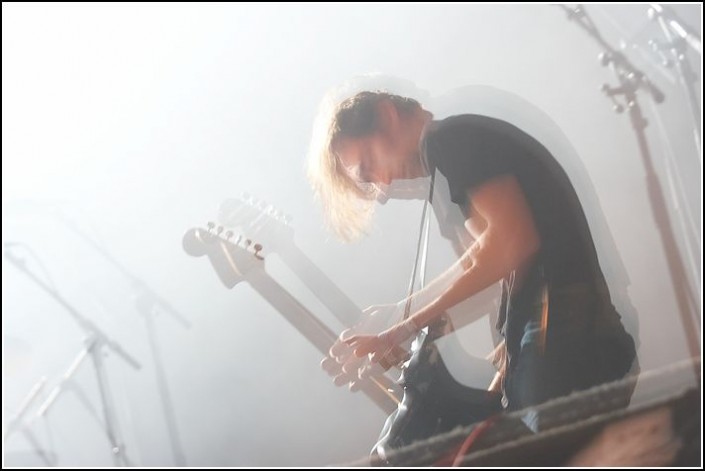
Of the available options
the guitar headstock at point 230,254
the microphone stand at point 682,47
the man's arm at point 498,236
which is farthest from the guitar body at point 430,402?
the microphone stand at point 682,47

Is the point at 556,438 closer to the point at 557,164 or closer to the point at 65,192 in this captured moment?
the point at 557,164

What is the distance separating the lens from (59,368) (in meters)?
1.02

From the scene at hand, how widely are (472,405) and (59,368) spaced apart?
2.35 ft

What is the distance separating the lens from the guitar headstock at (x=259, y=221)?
0.98m

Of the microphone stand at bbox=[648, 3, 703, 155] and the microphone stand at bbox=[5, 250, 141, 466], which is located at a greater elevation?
the microphone stand at bbox=[5, 250, 141, 466]

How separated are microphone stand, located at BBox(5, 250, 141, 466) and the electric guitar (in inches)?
8.3

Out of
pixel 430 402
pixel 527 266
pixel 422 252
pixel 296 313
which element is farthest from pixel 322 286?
pixel 527 266

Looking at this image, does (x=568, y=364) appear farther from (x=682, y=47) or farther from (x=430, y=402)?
(x=682, y=47)

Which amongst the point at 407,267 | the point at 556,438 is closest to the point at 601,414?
the point at 556,438

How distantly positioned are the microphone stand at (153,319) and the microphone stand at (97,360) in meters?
0.04

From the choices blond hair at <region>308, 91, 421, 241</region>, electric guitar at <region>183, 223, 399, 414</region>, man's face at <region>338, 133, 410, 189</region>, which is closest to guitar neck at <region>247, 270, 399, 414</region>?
electric guitar at <region>183, 223, 399, 414</region>

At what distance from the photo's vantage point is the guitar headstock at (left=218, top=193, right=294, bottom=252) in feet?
3.21

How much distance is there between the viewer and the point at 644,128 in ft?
3.34

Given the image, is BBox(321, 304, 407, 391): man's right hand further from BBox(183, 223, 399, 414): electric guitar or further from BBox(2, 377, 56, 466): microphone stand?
BBox(2, 377, 56, 466): microphone stand
